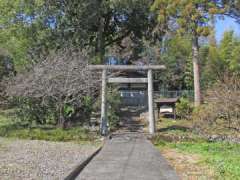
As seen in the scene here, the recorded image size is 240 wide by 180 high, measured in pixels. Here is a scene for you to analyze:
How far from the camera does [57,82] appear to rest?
60.4ft

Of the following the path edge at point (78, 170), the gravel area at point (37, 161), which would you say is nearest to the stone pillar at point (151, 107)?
the gravel area at point (37, 161)

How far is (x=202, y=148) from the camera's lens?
14.1 metres

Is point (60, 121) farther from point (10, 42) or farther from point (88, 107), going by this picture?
point (10, 42)

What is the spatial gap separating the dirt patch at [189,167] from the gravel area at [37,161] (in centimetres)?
249

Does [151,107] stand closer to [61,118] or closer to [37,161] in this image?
[61,118]

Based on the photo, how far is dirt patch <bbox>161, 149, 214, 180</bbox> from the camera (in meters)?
8.50

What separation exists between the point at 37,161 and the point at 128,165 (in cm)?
231

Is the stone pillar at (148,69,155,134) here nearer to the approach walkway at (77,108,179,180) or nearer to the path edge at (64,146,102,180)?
the approach walkway at (77,108,179,180)

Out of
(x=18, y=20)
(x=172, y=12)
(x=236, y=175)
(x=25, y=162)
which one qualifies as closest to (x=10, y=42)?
(x=18, y=20)

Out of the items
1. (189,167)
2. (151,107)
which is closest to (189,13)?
(151,107)

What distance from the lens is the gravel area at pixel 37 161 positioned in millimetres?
8000

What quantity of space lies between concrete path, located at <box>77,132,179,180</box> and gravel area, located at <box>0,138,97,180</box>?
0.50m

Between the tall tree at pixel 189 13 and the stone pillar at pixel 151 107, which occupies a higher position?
the tall tree at pixel 189 13

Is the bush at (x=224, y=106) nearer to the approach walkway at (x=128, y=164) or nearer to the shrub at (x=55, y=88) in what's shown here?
the approach walkway at (x=128, y=164)
